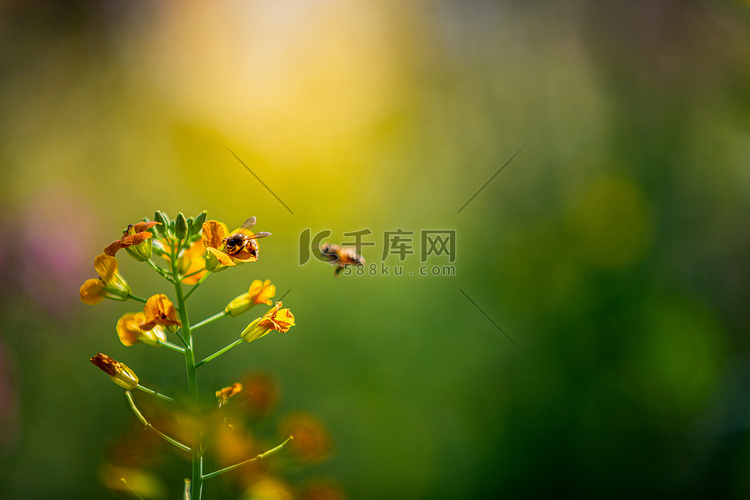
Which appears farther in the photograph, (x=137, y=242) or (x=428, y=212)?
(x=428, y=212)

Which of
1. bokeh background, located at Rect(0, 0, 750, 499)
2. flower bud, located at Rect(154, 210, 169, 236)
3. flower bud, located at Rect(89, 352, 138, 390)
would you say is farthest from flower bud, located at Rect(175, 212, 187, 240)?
bokeh background, located at Rect(0, 0, 750, 499)

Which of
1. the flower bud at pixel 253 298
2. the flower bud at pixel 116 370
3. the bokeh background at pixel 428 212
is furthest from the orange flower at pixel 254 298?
the bokeh background at pixel 428 212

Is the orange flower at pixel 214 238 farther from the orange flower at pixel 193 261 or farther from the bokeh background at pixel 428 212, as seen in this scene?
the bokeh background at pixel 428 212

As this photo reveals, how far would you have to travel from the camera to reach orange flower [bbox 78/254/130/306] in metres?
0.41

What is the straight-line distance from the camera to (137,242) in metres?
0.38

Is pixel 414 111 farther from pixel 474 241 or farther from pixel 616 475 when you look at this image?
pixel 616 475

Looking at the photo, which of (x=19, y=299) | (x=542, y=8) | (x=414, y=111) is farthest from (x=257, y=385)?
(x=542, y=8)

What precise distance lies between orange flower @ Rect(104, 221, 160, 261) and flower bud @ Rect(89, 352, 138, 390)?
0.30 ft

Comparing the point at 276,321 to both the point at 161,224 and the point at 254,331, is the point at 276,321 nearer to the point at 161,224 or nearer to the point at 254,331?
the point at 254,331

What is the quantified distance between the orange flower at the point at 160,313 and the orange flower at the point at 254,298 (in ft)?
0.25

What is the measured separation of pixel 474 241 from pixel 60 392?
109 centimetres

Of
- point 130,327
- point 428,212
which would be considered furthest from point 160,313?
point 428,212

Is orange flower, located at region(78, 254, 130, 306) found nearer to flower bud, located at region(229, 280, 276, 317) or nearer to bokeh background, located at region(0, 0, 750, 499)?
flower bud, located at region(229, 280, 276, 317)

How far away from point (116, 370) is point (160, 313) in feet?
0.28
